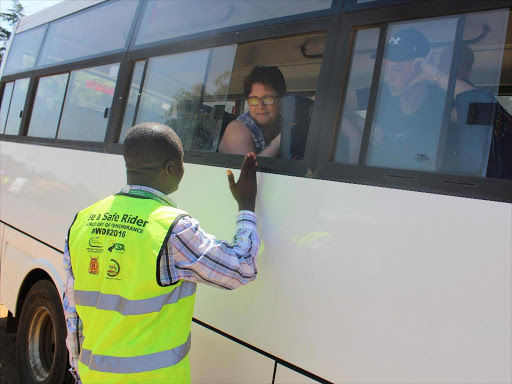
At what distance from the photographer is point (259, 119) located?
2.32 m

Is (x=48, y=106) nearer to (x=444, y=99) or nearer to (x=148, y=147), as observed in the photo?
(x=148, y=147)

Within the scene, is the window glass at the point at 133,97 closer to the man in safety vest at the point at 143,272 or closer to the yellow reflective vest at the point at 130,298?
the man in safety vest at the point at 143,272

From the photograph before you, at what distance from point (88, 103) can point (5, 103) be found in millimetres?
2155

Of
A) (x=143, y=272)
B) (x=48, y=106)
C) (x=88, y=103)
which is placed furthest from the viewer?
(x=48, y=106)

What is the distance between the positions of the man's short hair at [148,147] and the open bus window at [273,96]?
21.2 inches

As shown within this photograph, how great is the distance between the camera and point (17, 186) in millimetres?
4207

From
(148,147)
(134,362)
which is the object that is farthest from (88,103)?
(134,362)

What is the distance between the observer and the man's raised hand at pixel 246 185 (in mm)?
1939

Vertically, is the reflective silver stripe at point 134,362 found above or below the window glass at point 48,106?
below

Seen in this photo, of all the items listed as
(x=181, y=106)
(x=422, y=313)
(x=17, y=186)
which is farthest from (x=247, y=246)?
(x=17, y=186)

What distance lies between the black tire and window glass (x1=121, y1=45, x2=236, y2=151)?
5.72 feet

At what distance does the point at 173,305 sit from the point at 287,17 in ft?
4.80

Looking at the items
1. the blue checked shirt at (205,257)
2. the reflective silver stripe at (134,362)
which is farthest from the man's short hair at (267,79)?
the reflective silver stripe at (134,362)

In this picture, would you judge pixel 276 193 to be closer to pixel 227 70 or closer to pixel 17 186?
pixel 227 70
